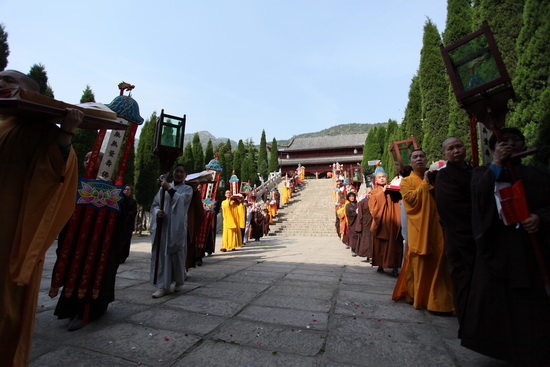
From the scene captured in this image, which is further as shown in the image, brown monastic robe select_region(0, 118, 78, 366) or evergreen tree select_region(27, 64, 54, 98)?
evergreen tree select_region(27, 64, 54, 98)

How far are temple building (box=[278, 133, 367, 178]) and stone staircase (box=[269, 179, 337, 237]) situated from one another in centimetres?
1294

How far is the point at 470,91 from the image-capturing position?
2.23m

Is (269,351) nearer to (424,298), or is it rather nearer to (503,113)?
(424,298)

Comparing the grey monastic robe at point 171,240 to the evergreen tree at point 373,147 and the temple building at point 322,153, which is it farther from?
the temple building at point 322,153

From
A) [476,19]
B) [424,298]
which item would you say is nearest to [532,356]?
[424,298]

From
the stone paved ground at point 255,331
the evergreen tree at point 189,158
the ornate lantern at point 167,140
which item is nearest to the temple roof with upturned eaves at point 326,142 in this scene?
the evergreen tree at point 189,158

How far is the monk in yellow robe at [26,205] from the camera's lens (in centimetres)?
155

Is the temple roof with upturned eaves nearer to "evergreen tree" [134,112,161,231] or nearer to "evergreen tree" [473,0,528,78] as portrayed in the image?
"evergreen tree" [134,112,161,231]

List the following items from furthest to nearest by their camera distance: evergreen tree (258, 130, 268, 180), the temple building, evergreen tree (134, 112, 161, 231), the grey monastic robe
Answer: the temple building
evergreen tree (258, 130, 268, 180)
evergreen tree (134, 112, 161, 231)
the grey monastic robe

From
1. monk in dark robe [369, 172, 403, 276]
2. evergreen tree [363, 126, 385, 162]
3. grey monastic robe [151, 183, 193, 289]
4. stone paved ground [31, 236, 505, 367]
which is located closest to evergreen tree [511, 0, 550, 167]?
monk in dark robe [369, 172, 403, 276]

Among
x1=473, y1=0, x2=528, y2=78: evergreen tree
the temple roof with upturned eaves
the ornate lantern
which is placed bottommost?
the ornate lantern

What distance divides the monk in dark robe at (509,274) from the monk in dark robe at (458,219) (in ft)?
0.85

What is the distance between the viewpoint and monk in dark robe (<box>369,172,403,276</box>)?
5.02 meters

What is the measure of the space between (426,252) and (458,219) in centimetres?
89
